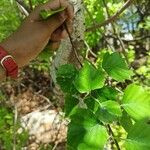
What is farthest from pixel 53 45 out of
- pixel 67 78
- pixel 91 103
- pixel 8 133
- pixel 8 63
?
pixel 8 133

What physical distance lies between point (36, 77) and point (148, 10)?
2608 mm

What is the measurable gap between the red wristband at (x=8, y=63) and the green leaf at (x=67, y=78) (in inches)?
18.6

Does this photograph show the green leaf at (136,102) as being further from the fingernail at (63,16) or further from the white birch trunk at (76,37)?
the white birch trunk at (76,37)

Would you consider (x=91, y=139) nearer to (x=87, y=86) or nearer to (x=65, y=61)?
(x=87, y=86)

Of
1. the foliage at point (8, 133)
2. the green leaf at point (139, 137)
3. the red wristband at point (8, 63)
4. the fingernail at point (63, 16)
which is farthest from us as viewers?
the foliage at point (8, 133)

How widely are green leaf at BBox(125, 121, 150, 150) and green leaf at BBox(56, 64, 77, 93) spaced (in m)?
0.20

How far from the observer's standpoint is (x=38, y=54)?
1.70 metres

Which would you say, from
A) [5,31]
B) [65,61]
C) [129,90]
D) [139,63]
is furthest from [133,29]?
[129,90]

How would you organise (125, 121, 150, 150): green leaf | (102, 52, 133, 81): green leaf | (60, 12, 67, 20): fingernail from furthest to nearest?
(60, 12, 67, 20): fingernail → (102, 52, 133, 81): green leaf → (125, 121, 150, 150): green leaf

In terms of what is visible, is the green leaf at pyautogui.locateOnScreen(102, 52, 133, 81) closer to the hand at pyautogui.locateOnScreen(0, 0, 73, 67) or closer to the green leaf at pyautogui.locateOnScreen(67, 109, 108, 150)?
the green leaf at pyautogui.locateOnScreen(67, 109, 108, 150)

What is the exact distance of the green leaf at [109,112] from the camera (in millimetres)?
953

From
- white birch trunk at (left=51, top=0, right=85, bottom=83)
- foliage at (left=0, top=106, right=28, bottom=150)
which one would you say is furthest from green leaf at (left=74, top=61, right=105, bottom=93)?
foliage at (left=0, top=106, right=28, bottom=150)

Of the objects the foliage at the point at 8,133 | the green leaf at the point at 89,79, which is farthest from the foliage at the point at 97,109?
the foliage at the point at 8,133

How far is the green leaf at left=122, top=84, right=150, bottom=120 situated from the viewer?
3.24ft
